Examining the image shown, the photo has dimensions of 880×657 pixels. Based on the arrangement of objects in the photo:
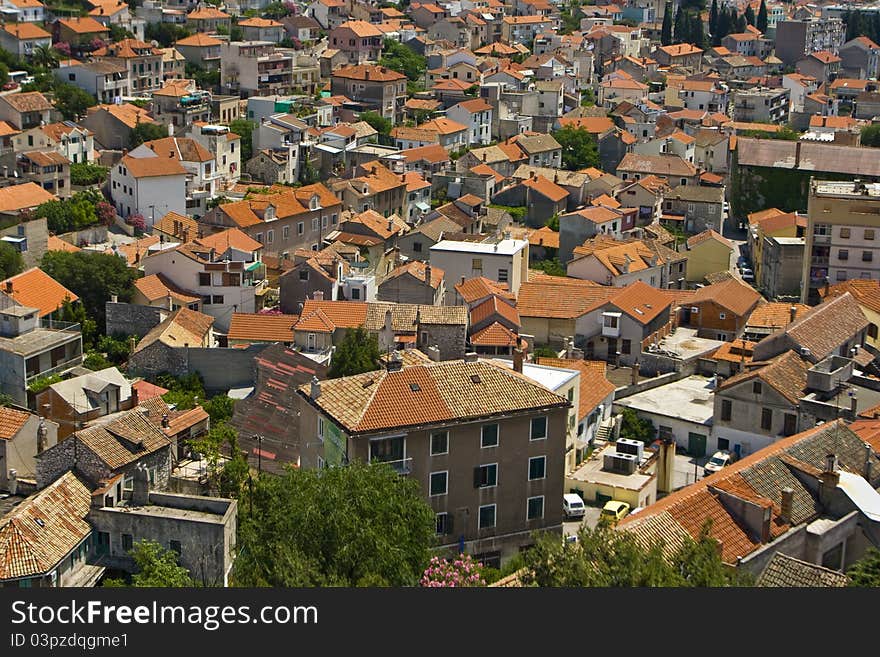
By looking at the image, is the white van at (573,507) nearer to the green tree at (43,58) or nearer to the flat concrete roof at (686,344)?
the flat concrete roof at (686,344)

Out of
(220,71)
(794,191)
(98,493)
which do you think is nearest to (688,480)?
(98,493)

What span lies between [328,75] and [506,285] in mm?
34932

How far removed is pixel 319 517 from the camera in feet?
56.6

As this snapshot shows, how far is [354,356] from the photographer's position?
97.5ft

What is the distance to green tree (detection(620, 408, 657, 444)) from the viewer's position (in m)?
28.7

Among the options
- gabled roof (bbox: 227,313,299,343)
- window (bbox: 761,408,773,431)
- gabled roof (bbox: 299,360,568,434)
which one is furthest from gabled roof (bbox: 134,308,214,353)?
window (bbox: 761,408,773,431)

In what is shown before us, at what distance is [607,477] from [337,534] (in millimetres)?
9531

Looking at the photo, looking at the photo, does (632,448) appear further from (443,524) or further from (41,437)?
(41,437)

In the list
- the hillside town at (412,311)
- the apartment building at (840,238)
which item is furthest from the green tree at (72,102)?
the apartment building at (840,238)

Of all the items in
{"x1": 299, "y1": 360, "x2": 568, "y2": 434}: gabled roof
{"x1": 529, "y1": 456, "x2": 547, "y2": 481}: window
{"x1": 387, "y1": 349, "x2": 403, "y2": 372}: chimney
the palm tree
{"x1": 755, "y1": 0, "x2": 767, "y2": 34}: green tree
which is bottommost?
{"x1": 529, "y1": 456, "x2": 547, "y2": 481}: window

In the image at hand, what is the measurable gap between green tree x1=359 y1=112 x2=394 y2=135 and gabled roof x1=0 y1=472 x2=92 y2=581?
125ft

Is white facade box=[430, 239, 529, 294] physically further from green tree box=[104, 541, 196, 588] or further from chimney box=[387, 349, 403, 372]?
green tree box=[104, 541, 196, 588]

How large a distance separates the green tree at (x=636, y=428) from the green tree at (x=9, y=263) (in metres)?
18.2

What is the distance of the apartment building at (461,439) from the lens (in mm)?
21734
